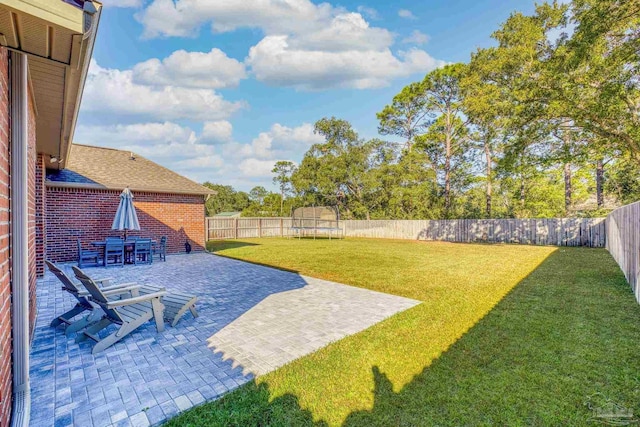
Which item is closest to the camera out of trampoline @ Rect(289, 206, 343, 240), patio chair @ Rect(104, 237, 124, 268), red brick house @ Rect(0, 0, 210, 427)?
red brick house @ Rect(0, 0, 210, 427)

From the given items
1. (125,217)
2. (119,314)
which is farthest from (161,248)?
(119,314)

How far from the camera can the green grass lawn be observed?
2.44 m

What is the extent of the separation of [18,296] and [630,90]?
17.2m

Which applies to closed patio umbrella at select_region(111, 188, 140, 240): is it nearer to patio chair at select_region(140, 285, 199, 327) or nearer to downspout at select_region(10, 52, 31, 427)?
patio chair at select_region(140, 285, 199, 327)

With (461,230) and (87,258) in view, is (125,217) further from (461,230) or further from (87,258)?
(461,230)

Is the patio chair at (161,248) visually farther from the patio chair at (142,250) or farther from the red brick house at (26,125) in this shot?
the red brick house at (26,125)

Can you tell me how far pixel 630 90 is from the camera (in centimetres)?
1103

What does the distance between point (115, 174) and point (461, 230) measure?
19.7 m

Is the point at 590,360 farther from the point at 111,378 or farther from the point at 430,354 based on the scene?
the point at 111,378

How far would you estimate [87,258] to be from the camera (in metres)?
9.67

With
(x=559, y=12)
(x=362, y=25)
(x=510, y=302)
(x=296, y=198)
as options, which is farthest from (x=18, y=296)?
(x=296, y=198)

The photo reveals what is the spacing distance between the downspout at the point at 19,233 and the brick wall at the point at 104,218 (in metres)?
9.21

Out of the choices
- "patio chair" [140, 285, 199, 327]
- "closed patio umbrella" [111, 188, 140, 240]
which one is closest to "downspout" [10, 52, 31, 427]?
"patio chair" [140, 285, 199, 327]

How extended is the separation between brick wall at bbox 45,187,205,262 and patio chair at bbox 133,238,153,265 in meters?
1.75
